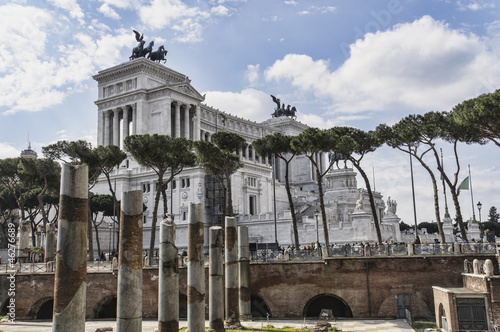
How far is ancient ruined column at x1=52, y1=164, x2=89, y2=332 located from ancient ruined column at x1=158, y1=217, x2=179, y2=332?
598 centimetres

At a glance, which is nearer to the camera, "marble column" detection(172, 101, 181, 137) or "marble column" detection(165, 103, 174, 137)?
"marble column" detection(165, 103, 174, 137)

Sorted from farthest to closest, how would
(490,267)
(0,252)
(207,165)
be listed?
1. (0,252)
2. (207,165)
3. (490,267)

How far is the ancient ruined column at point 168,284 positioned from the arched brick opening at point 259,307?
1759 cm

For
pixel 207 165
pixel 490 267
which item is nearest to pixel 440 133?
pixel 490 267

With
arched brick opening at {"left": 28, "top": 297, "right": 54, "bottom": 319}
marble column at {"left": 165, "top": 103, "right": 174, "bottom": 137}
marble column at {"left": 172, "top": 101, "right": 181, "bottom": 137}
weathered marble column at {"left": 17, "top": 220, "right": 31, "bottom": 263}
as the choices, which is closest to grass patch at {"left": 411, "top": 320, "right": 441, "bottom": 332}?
arched brick opening at {"left": 28, "top": 297, "right": 54, "bottom": 319}

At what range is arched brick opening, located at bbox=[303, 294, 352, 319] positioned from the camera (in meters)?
36.1

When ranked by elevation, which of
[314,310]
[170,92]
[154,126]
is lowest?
[314,310]

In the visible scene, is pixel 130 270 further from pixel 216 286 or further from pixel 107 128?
pixel 107 128

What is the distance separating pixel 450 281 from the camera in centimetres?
3372

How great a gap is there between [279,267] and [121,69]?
59166mm

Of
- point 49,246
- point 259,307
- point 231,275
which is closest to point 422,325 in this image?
point 259,307

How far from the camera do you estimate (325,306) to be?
3656 cm

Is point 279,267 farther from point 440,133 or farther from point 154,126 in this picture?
point 154,126

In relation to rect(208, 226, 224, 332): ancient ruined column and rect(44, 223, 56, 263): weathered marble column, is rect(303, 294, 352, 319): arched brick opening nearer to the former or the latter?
rect(208, 226, 224, 332): ancient ruined column
